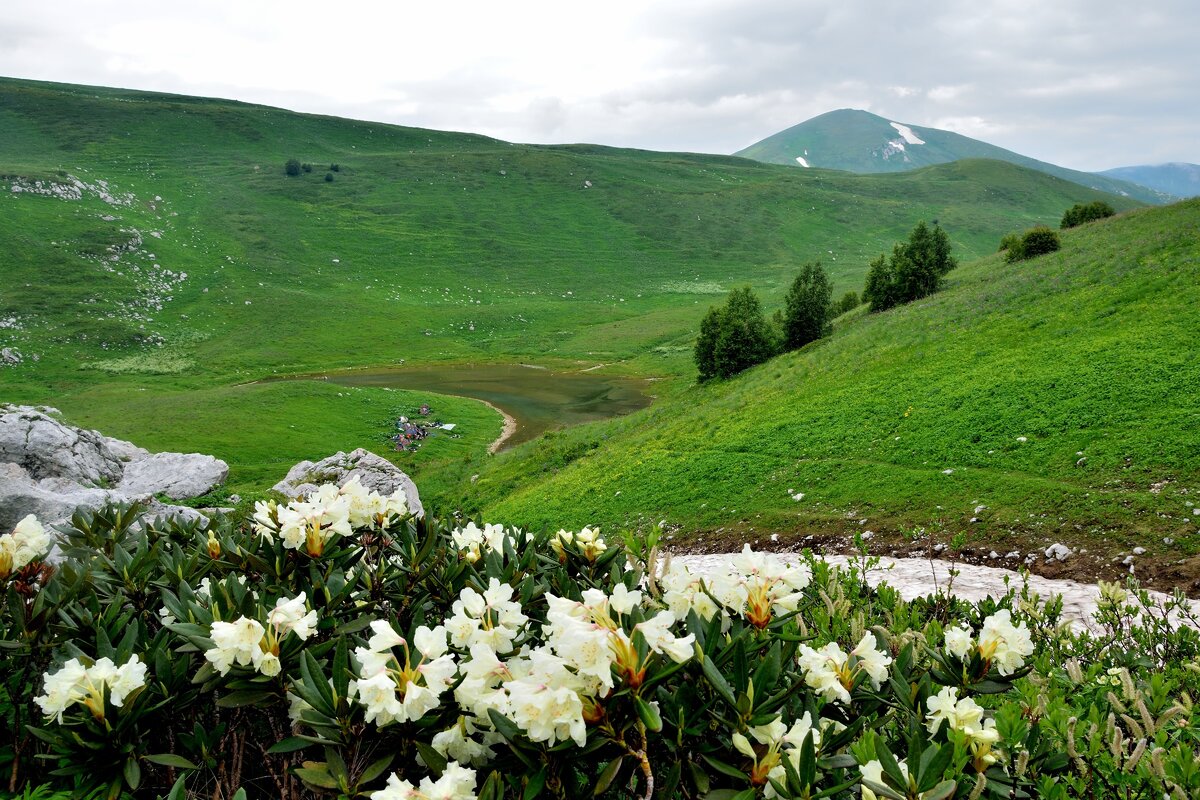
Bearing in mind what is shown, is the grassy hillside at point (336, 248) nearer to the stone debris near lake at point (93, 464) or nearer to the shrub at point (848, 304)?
the stone debris near lake at point (93, 464)

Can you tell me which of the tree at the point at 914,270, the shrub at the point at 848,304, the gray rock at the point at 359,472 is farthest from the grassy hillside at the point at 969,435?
the shrub at the point at 848,304

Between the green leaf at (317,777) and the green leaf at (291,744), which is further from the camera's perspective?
the green leaf at (291,744)

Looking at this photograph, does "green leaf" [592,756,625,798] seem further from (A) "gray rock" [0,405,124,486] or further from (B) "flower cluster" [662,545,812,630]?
(A) "gray rock" [0,405,124,486]

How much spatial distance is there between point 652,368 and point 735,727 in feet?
227

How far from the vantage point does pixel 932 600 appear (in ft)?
22.3

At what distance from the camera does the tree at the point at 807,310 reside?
4494 centimetres

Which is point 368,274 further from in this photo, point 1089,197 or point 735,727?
point 1089,197

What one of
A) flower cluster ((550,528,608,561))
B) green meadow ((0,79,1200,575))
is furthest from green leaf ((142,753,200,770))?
green meadow ((0,79,1200,575))

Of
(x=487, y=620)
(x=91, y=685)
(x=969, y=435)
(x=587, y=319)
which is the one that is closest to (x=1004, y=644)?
(x=487, y=620)

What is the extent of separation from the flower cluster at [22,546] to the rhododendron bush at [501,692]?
0.05 feet

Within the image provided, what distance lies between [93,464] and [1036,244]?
176 feet

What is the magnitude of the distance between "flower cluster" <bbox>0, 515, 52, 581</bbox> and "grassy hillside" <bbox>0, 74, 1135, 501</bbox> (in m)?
36.0

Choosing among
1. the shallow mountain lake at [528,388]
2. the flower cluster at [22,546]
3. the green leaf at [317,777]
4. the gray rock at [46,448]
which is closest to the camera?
the green leaf at [317,777]

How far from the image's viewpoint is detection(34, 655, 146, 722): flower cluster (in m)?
2.97
